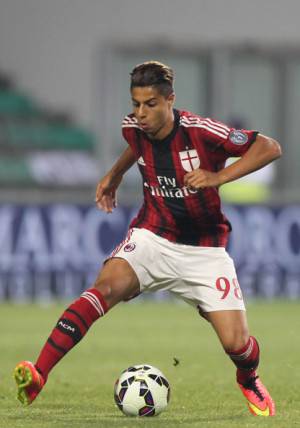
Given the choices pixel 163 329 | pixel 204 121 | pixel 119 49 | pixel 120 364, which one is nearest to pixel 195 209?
pixel 204 121

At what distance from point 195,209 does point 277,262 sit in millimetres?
9582

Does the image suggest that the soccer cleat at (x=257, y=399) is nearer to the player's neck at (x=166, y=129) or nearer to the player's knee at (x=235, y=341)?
the player's knee at (x=235, y=341)

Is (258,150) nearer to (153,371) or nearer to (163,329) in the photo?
(153,371)

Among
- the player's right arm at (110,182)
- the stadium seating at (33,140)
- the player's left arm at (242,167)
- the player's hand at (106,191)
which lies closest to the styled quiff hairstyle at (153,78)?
the player's left arm at (242,167)

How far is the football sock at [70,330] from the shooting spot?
6371mm

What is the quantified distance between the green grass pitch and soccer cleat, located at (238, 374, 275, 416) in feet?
0.26

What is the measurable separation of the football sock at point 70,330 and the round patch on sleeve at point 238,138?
1.05 meters

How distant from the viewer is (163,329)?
42.1 ft

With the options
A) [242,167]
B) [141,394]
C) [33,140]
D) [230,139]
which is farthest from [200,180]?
[33,140]

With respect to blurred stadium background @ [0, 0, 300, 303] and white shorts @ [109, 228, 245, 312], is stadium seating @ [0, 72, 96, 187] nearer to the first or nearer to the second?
blurred stadium background @ [0, 0, 300, 303]

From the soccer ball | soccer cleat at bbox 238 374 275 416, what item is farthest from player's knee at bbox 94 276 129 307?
soccer cleat at bbox 238 374 275 416

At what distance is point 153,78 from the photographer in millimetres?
6512

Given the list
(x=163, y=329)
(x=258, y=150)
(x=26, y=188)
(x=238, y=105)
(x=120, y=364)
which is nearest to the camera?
(x=258, y=150)

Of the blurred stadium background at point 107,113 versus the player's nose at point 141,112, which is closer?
the player's nose at point 141,112
